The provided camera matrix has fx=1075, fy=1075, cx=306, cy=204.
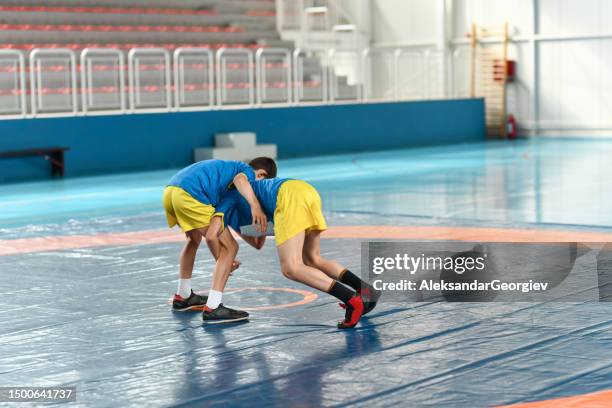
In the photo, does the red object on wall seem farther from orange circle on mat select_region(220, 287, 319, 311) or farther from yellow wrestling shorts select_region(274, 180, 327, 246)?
yellow wrestling shorts select_region(274, 180, 327, 246)

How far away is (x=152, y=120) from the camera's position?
2300 cm

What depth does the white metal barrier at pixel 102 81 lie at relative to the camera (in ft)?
70.3

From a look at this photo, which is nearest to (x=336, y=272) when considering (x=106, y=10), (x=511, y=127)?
(x=106, y=10)

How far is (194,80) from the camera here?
77.4 feet

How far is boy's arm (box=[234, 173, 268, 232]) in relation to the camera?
747 cm

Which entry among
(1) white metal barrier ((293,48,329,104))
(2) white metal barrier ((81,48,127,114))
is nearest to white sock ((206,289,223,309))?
(2) white metal barrier ((81,48,127,114))

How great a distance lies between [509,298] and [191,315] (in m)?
2.44

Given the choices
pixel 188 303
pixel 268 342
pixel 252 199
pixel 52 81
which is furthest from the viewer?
pixel 52 81

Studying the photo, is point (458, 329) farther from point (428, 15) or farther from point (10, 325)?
point (428, 15)

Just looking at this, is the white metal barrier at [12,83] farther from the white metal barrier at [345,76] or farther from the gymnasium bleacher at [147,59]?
the white metal barrier at [345,76]

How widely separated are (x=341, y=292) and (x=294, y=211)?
2.12 ft

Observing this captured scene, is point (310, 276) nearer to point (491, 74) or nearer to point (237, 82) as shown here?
point (237, 82)

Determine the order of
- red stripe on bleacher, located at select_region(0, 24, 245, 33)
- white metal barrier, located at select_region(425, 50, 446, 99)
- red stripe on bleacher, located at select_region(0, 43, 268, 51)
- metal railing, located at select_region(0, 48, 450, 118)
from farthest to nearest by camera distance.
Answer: white metal barrier, located at select_region(425, 50, 446, 99) → red stripe on bleacher, located at select_region(0, 24, 245, 33) → red stripe on bleacher, located at select_region(0, 43, 268, 51) → metal railing, located at select_region(0, 48, 450, 118)

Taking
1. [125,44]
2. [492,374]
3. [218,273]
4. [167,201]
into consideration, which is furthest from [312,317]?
[125,44]
